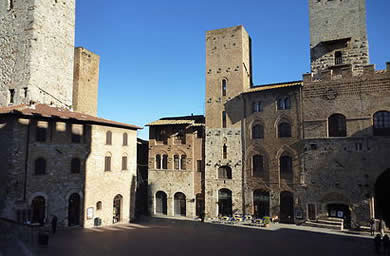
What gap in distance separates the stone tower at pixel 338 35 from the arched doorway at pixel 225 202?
1355 cm

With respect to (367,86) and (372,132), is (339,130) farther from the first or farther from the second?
(367,86)

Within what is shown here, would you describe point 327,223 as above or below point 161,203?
below

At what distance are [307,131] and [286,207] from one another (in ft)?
22.0

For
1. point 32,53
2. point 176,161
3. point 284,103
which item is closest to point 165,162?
point 176,161

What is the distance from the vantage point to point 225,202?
26672 mm

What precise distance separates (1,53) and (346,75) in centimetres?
3053

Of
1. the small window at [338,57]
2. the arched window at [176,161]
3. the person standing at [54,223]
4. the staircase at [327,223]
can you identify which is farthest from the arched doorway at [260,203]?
the person standing at [54,223]

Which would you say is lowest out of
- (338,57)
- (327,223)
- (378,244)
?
(327,223)

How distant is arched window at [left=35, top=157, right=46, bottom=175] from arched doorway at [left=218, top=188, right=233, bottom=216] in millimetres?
15292

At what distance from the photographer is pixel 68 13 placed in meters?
28.7

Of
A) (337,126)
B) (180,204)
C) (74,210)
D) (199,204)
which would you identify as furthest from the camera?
(180,204)

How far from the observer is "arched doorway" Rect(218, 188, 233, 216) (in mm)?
26469

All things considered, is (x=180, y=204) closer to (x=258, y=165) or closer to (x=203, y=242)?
(x=258, y=165)

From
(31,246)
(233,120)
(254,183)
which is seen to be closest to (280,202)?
(254,183)
